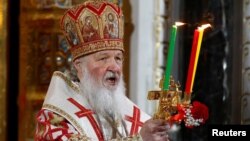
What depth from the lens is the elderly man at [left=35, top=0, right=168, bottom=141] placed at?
2.90 meters

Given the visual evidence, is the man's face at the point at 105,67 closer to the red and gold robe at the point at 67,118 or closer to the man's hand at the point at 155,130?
the red and gold robe at the point at 67,118

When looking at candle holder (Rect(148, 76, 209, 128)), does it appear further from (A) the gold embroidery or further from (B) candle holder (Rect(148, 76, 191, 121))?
(A) the gold embroidery

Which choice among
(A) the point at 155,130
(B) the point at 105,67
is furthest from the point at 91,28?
(A) the point at 155,130

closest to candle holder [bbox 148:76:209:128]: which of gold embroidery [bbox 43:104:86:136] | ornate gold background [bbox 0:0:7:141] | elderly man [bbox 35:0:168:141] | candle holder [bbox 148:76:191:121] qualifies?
candle holder [bbox 148:76:191:121]

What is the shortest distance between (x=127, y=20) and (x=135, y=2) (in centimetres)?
10

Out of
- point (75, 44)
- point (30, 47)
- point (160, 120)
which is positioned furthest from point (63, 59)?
point (160, 120)

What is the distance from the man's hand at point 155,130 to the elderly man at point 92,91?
9cm

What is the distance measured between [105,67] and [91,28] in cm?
13

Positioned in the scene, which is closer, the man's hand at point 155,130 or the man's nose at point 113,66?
the man's hand at point 155,130

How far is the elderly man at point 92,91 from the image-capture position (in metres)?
2.90

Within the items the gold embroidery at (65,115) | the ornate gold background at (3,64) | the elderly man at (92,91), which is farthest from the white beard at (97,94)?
the ornate gold background at (3,64)

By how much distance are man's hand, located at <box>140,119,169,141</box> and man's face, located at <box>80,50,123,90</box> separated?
217 mm

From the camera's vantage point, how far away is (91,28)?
9.68 ft

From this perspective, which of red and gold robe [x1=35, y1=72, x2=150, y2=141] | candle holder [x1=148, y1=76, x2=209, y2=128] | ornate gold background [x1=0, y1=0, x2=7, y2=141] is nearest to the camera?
candle holder [x1=148, y1=76, x2=209, y2=128]
